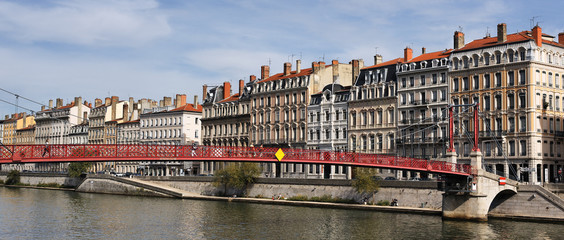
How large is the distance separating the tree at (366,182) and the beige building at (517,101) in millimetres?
11078

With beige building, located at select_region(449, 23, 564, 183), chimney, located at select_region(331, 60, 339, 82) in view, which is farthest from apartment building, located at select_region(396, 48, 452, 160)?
chimney, located at select_region(331, 60, 339, 82)

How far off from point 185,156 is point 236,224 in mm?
8706

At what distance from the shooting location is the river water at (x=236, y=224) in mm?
47156

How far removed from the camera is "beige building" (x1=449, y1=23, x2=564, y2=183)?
66375 mm

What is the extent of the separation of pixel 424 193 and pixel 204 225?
68.2 feet

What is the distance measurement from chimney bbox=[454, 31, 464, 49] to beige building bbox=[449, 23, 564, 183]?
2.51 metres

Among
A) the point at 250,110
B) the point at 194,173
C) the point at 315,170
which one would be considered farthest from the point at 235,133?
the point at 315,170

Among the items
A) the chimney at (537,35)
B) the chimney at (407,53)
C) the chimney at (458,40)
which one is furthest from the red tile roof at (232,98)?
the chimney at (537,35)

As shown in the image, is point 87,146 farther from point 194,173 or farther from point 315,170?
point 194,173

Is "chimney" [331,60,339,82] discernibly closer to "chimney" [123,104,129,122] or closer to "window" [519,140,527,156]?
"window" [519,140,527,156]

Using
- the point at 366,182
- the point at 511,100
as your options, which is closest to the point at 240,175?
the point at 366,182

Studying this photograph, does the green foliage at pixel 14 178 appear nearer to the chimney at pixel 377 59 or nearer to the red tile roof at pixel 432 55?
the chimney at pixel 377 59

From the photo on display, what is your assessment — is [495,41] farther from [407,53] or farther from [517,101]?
[407,53]

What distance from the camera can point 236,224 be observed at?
53.2m
